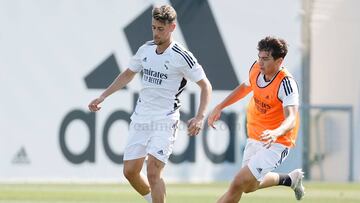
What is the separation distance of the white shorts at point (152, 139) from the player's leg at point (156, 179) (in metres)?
0.06

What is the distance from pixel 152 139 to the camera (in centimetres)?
1289

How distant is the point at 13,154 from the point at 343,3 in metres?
8.43

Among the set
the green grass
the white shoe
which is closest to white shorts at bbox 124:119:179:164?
the white shoe

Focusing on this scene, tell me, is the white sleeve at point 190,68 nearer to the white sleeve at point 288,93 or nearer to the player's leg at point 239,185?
the white sleeve at point 288,93

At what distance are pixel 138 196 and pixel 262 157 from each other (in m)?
5.69

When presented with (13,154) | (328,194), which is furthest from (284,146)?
(13,154)

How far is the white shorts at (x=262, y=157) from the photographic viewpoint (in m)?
12.7

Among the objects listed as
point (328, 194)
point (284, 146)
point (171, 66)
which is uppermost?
point (171, 66)

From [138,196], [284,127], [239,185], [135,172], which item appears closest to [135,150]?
[135,172]

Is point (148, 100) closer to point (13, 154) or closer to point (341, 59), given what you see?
point (13, 154)

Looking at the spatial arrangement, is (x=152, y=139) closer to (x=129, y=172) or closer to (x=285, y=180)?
(x=129, y=172)

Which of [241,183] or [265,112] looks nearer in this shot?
[241,183]

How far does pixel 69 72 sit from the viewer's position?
22.9 meters

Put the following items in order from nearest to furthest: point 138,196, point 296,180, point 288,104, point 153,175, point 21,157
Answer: point 288,104 → point 153,175 → point 296,180 → point 138,196 → point 21,157
